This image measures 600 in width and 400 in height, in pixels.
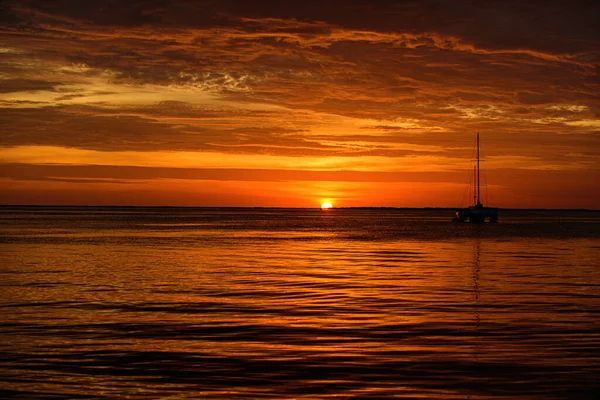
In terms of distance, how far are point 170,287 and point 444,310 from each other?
13.5 metres

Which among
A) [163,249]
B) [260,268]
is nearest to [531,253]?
[260,268]

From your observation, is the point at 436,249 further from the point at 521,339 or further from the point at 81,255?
the point at 521,339

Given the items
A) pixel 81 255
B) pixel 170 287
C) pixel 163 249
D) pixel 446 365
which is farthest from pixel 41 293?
pixel 163 249

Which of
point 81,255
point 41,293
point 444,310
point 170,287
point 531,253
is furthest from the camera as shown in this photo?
point 531,253

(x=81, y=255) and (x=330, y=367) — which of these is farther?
(x=81, y=255)

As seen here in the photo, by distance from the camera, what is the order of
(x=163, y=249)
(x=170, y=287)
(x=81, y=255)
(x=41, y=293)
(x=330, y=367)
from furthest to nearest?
(x=163, y=249) → (x=81, y=255) → (x=170, y=287) → (x=41, y=293) → (x=330, y=367)

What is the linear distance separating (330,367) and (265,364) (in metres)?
1.58

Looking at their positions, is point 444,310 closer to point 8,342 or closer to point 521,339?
point 521,339

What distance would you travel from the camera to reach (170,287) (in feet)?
109

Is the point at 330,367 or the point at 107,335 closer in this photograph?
the point at 330,367

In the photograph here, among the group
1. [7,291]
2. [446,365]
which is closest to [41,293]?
[7,291]

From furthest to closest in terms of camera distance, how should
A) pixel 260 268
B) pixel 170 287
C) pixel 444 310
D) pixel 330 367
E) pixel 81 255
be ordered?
pixel 81 255 → pixel 260 268 → pixel 170 287 → pixel 444 310 → pixel 330 367

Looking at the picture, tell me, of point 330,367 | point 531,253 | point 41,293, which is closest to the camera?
point 330,367

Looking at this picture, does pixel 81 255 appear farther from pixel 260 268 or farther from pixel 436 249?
pixel 436 249
